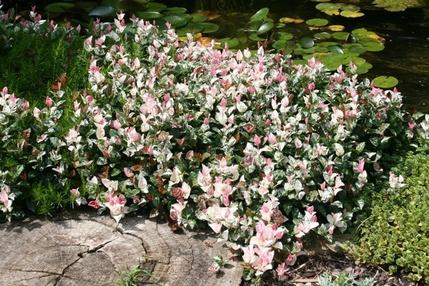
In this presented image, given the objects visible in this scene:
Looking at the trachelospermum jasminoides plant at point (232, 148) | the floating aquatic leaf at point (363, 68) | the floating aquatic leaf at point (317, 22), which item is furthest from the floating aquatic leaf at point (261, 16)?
the trachelospermum jasminoides plant at point (232, 148)

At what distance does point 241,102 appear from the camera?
393 centimetres

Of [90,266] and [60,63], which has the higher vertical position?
[60,63]

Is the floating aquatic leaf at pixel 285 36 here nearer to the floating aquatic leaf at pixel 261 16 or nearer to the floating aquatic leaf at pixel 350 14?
the floating aquatic leaf at pixel 261 16

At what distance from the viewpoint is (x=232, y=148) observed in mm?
3691

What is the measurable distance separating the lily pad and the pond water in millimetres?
215

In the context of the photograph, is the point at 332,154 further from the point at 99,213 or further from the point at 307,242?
the point at 99,213

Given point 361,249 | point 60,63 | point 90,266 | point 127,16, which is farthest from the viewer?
point 127,16

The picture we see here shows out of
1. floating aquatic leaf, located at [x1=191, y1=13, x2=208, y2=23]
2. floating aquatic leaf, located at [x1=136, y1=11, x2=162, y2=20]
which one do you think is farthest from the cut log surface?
floating aquatic leaf, located at [x1=191, y1=13, x2=208, y2=23]

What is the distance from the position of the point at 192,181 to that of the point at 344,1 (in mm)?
4152

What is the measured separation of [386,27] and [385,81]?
62.9 inches

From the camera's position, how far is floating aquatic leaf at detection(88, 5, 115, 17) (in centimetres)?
620

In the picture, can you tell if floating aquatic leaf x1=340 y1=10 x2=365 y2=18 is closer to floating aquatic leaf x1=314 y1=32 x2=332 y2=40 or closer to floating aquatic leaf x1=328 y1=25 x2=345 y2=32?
floating aquatic leaf x1=328 y1=25 x2=345 y2=32

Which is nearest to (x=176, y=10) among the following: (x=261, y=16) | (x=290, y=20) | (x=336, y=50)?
(x=261, y=16)

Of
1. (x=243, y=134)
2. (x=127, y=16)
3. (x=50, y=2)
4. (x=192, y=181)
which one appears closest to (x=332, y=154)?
(x=243, y=134)
